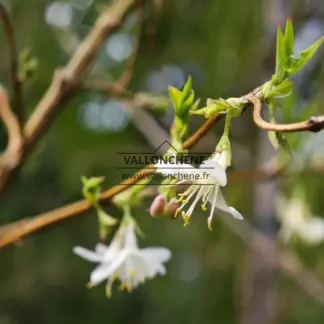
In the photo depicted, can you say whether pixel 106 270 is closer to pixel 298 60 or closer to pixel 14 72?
pixel 14 72

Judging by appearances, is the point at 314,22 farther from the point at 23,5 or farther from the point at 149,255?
the point at 149,255

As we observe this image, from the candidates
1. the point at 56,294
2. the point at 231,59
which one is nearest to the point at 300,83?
the point at 231,59

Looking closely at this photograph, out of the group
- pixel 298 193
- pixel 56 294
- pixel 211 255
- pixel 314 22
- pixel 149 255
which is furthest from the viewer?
pixel 56 294

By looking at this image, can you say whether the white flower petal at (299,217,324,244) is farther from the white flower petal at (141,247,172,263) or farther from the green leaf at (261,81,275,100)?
the green leaf at (261,81,275,100)

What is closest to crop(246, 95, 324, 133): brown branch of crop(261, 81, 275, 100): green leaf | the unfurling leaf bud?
crop(261, 81, 275, 100): green leaf

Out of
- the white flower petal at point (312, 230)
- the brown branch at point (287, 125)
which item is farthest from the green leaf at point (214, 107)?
the white flower petal at point (312, 230)

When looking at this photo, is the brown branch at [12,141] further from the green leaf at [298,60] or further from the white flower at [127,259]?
the green leaf at [298,60]

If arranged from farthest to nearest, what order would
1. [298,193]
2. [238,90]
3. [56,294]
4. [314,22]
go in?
1. [56,294]
2. [238,90]
3. [314,22]
4. [298,193]
